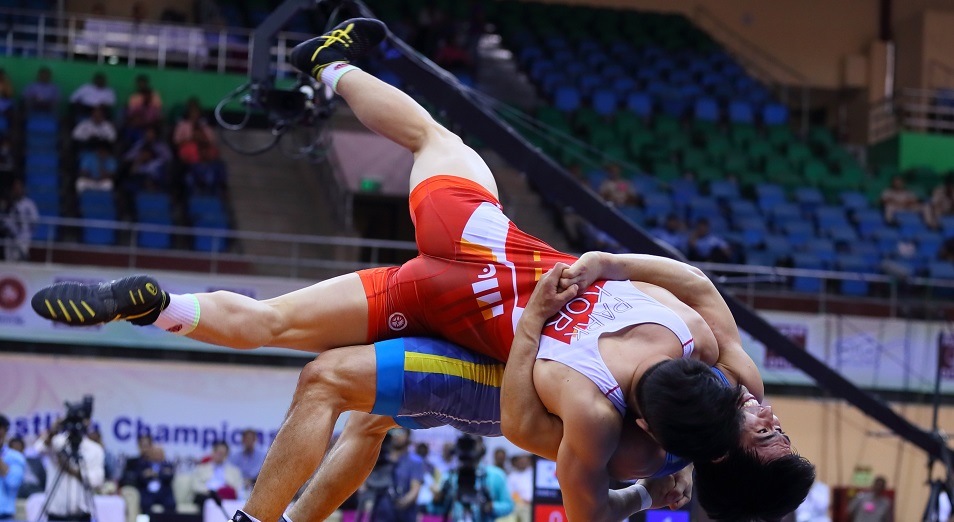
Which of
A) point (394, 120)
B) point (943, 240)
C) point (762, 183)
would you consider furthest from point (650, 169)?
point (394, 120)

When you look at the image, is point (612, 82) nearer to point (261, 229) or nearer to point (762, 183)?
point (762, 183)

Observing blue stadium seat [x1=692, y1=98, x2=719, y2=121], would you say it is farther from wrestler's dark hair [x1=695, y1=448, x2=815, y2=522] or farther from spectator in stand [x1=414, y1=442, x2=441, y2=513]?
wrestler's dark hair [x1=695, y1=448, x2=815, y2=522]

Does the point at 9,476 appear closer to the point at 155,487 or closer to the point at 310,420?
the point at 155,487

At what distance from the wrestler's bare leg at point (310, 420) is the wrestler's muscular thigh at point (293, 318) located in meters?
0.08

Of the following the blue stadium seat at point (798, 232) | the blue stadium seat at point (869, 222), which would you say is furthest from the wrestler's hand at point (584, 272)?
the blue stadium seat at point (869, 222)

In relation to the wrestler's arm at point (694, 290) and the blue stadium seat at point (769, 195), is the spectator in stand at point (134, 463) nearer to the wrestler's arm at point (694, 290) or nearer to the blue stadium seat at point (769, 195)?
the wrestler's arm at point (694, 290)

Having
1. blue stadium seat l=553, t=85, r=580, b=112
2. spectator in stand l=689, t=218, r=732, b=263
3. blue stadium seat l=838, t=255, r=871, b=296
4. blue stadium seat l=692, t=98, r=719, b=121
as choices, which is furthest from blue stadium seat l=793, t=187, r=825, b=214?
blue stadium seat l=553, t=85, r=580, b=112

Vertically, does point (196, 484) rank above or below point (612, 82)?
below

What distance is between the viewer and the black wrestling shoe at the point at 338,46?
Answer: 436 cm

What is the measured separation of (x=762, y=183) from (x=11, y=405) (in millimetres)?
8565

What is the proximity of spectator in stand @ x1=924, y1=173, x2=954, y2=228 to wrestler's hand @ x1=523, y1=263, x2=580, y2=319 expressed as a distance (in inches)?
450

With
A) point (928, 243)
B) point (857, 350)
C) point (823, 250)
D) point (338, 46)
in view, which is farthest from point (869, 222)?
point (338, 46)

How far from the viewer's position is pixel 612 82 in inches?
618

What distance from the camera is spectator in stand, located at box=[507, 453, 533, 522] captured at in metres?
9.66
